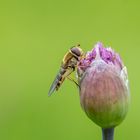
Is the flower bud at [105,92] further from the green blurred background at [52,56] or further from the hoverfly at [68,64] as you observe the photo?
the green blurred background at [52,56]

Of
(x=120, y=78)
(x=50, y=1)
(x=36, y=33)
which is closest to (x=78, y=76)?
(x=120, y=78)

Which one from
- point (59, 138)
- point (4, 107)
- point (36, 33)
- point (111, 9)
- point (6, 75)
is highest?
point (111, 9)

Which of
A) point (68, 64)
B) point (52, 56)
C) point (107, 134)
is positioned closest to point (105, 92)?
point (107, 134)

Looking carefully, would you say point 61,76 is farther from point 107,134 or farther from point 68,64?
point 107,134

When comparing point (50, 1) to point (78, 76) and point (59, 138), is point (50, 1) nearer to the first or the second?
point (59, 138)

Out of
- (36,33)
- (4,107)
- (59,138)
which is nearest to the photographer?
(59,138)

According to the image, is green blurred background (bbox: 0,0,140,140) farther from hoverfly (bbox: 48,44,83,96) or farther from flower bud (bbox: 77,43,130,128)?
flower bud (bbox: 77,43,130,128)

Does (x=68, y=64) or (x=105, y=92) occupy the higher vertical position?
(x=68, y=64)

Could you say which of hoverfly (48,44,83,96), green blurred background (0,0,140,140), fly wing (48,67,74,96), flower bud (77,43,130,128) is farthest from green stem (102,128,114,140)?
green blurred background (0,0,140,140)
